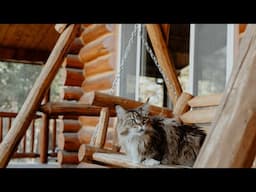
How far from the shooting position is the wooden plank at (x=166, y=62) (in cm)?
327

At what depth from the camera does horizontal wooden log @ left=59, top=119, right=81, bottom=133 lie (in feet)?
17.6

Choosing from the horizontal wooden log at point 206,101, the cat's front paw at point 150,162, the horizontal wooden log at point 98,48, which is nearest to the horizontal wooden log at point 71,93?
the horizontal wooden log at point 98,48

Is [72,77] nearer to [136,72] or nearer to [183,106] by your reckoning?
[136,72]

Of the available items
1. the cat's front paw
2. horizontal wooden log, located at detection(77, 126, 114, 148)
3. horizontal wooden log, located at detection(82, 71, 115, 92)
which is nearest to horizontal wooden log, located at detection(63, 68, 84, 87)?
horizontal wooden log, located at detection(82, 71, 115, 92)

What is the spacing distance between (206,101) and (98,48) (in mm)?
2488

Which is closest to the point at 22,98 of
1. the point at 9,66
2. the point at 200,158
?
the point at 9,66

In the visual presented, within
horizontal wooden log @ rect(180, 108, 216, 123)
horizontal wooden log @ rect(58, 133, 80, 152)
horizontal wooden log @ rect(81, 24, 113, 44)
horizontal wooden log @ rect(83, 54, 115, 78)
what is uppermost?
horizontal wooden log @ rect(81, 24, 113, 44)

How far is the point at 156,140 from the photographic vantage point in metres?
2.14

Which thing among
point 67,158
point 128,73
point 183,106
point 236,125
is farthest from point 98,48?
point 236,125

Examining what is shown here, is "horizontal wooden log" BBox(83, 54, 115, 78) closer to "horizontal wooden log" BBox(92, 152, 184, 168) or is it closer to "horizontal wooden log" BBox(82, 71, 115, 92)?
"horizontal wooden log" BBox(82, 71, 115, 92)

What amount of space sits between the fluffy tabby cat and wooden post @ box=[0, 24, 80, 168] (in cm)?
107

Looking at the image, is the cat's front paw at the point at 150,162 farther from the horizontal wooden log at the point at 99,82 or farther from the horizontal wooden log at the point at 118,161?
the horizontal wooden log at the point at 99,82
